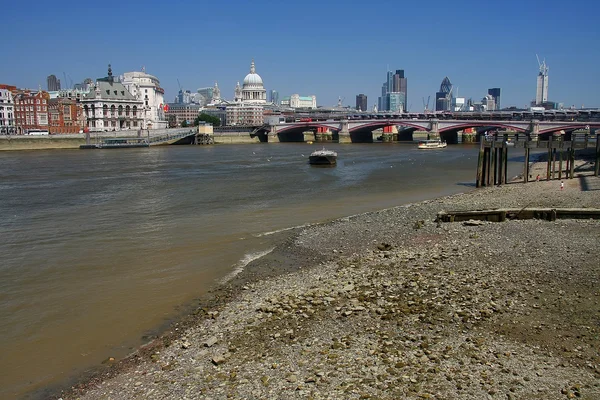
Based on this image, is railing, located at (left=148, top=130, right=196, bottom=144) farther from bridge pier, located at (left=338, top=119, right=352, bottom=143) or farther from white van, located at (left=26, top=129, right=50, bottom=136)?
bridge pier, located at (left=338, top=119, right=352, bottom=143)

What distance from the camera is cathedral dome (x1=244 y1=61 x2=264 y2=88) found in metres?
183

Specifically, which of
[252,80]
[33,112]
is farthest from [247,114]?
[33,112]

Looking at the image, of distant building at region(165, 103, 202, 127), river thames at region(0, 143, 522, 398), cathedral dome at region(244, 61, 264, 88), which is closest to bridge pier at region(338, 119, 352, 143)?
river thames at region(0, 143, 522, 398)

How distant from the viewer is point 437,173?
136 ft

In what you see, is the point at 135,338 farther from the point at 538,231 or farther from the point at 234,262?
the point at 538,231

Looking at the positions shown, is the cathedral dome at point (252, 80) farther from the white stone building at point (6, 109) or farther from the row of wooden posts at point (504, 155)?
the row of wooden posts at point (504, 155)

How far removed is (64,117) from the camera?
3991 inches

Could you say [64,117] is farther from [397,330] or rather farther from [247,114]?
[397,330]

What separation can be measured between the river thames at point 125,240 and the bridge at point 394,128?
47.0m

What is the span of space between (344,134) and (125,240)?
87085 mm

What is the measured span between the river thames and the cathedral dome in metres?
146

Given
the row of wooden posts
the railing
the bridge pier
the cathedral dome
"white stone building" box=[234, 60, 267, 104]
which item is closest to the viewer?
the row of wooden posts

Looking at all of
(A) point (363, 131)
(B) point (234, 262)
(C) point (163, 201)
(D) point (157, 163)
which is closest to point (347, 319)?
(B) point (234, 262)

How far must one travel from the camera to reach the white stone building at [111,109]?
3949 inches
